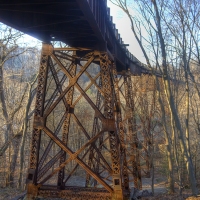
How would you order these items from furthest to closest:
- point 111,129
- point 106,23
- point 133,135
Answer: point 133,135 < point 106,23 < point 111,129

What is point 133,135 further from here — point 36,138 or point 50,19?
point 50,19

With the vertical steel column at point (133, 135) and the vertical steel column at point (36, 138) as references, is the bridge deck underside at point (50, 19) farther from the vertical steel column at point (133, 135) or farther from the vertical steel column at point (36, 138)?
the vertical steel column at point (133, 135)

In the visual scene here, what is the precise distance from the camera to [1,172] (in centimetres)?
1569

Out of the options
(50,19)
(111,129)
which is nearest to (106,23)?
(50,19)

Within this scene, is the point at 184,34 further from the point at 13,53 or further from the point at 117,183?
the point at 13,53

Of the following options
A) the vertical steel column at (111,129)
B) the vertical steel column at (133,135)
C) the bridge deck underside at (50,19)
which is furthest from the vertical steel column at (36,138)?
the vertical steel column at (133,135)

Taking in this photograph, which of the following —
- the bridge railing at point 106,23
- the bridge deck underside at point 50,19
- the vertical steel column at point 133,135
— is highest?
the bridge railing at point 106,23

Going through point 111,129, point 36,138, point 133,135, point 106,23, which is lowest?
point 133,135

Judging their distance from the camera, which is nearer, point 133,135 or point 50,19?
point 50,19

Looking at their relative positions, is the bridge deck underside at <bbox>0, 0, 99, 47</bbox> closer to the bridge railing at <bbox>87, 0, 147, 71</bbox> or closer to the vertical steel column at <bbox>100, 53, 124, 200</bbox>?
the bridge railing at <bbox>87, 0, 147, 71</bbox>

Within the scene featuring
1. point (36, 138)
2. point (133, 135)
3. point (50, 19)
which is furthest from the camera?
point (133, 135)

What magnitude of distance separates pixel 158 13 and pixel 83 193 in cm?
572

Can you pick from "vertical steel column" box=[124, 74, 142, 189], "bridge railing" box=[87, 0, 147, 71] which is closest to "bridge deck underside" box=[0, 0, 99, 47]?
"bridge railing" box=[87, 0, 147, 71]

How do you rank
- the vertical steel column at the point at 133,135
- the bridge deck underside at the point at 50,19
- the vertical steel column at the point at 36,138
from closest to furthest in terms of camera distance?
the bridge deck underside at the point at 50,19 → the vertical steel column at the point at 36,138 → the vertical steel column at the point at 133,135
